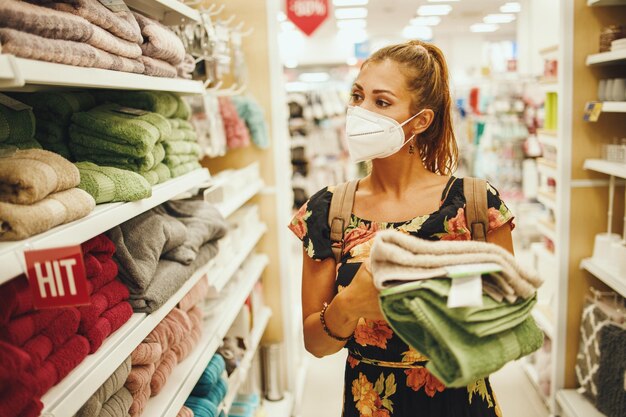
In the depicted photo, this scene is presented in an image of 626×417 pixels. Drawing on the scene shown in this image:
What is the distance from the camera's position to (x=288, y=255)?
3629 mm

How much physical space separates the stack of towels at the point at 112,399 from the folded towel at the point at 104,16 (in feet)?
2.83

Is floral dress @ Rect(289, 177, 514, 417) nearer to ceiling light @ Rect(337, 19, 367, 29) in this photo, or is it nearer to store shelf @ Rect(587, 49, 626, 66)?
store shelf @ Rect(587, 49, 626, 66)

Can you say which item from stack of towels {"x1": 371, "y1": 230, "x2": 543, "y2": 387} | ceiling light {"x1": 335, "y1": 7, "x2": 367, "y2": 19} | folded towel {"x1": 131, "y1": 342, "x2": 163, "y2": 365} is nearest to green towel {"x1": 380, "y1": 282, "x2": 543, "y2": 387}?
stack of towels {"x1": 371, "y1": 230, "x2": 543, "y2": 387}

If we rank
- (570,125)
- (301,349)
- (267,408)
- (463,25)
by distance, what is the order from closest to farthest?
(570,125) < (267,408) < (301,349) < (463,25)

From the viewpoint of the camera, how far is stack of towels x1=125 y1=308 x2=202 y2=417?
161cm

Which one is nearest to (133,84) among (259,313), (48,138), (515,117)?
(48,138)

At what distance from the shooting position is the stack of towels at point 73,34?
1069mm

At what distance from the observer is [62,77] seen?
116cm

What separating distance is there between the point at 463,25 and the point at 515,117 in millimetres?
7903

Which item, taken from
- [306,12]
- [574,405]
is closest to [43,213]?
[574,405]

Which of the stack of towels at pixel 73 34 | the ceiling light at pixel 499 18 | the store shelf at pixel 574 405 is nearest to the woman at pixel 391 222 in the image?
the stack of towels at pixel 73 34

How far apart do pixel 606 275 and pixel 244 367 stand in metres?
1.77

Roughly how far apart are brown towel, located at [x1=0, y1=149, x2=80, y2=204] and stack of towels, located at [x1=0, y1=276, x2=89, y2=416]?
0.16 meters

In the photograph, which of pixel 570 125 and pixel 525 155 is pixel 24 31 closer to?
pixel 570 125
